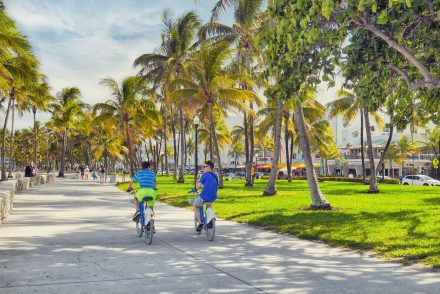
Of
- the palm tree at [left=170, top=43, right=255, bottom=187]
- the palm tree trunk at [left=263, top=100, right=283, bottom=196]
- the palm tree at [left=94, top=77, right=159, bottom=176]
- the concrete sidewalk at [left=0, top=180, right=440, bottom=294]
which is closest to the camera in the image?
the concrete sidewalk at [left=0, top=180, right=440, bottom=294]

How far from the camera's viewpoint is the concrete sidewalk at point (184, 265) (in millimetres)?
5832

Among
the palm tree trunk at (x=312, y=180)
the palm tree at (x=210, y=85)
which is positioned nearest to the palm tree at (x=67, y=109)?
the palm tree at (x=210, y=85)

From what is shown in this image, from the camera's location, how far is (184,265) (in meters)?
7.09

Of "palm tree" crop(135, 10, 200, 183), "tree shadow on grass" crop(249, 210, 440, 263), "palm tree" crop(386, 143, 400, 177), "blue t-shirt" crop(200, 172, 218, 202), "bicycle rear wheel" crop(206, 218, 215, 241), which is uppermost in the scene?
"palm tree" crop(135, 10, 200, 183)

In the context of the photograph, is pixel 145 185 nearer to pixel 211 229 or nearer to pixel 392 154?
pixel 211 229

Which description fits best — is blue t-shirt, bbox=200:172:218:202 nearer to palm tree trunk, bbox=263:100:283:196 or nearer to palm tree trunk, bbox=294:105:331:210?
palm tree trunk, bbox=294:105:331:210

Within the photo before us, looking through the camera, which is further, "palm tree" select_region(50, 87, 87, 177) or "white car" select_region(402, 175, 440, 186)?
"palm tree" select_region(50, 87, 87, 177)

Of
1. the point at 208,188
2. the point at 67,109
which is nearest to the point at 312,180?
the point at 208,188

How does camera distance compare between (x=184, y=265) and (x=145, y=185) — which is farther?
(x=145, y=185)

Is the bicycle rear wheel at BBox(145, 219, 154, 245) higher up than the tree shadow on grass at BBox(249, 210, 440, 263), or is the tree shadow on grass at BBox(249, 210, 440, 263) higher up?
the bicycle rear wheel at BBox(145, 219, 154, 245)

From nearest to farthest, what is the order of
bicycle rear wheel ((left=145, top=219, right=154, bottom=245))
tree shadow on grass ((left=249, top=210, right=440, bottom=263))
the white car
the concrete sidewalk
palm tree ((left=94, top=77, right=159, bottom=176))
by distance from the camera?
the concrete sidewalk
tree shadow on grass ((left=249, top=210, right=440, bottom=263))
bicycle rear wheel ((left=145, top=219, right=154, bottom=245))
palm tree ((left=94, top=77, right=159, bottom=176))
the white car

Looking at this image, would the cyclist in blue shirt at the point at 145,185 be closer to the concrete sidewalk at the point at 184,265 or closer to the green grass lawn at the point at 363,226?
the concrete sidewalk at the point at 184,265

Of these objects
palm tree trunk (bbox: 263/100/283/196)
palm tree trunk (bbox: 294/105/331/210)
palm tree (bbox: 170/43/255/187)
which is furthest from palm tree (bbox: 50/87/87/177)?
palm tree trunk (bbox: 294/105/331/210)

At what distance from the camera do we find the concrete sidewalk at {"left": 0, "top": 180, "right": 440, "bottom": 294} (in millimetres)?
5832
